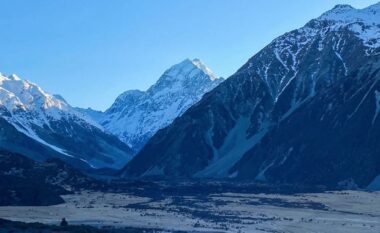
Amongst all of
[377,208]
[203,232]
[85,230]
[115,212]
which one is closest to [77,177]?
[115,212]

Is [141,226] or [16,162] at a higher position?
[16,162]

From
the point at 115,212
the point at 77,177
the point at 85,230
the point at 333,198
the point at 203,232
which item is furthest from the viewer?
the point at 77,177

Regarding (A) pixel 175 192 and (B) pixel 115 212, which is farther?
(A) pixel 175 192

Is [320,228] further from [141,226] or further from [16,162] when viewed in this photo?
[16,162]

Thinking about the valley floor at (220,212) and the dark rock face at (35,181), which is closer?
the valley floor at (220,212)

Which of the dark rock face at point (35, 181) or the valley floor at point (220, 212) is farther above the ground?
the dark rock face at point (35, 181)

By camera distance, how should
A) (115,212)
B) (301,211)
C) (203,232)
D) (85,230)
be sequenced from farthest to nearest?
(301,211) → (115,212) → (203,232) → (85,230)

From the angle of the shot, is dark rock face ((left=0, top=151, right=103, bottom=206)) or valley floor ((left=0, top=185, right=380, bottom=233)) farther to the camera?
dark rock face ((left=0, top=151, right=103, bottom=206))

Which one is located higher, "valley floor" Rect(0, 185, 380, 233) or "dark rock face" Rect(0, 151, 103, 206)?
"dark rock face" Rect(0, 151, 103, 206)
